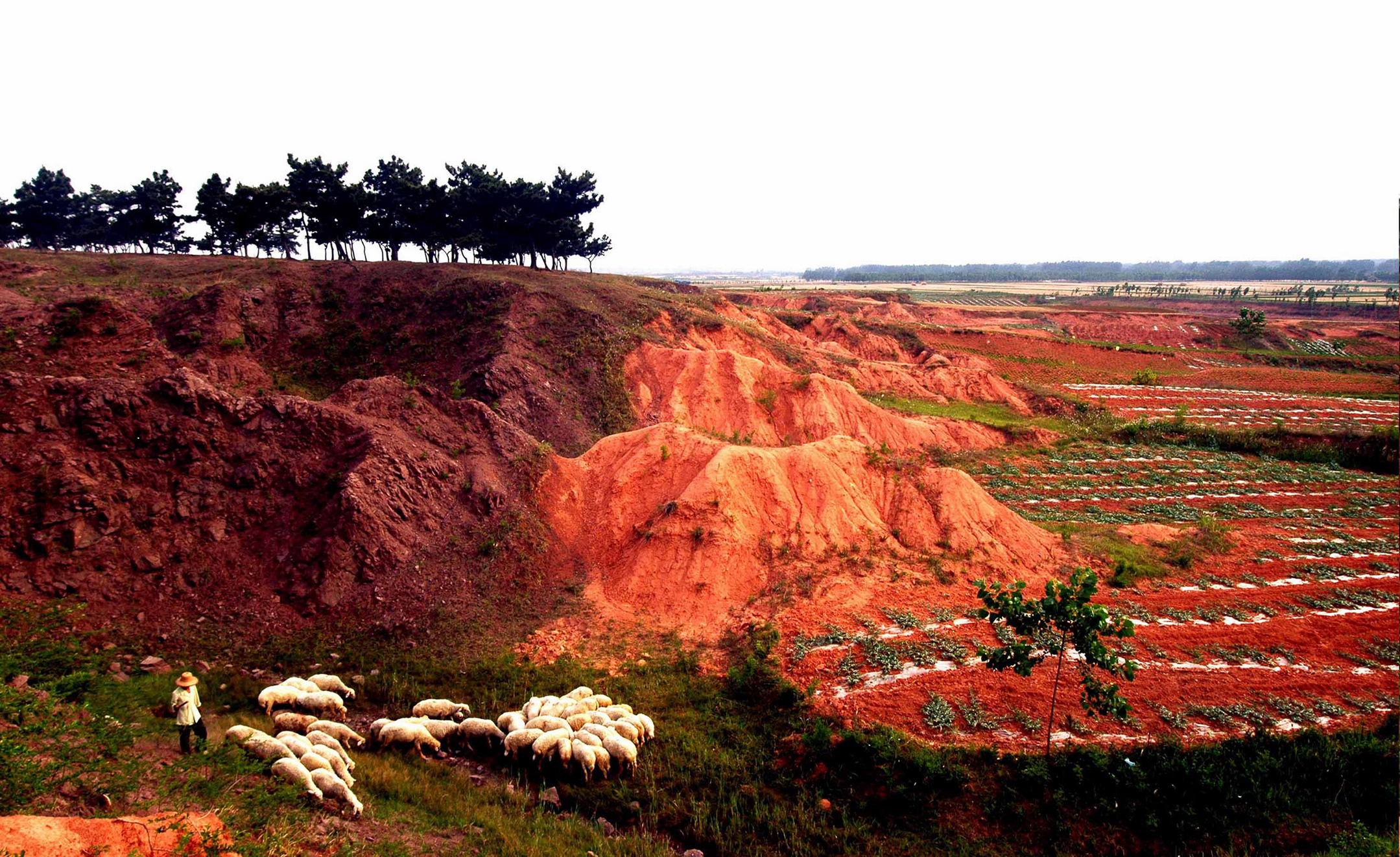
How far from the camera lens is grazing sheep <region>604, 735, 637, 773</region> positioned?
34.6 feet

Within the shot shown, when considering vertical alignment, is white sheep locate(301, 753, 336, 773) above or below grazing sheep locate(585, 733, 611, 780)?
above

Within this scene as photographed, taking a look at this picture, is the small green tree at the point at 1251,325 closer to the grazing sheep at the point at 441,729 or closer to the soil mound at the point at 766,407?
the soil mound at the point at 766,407

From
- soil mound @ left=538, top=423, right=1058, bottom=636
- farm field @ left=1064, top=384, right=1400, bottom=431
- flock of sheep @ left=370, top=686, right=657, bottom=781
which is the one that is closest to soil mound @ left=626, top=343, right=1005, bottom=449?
soil mound @ left=538, top=423, right=1058, bottom=636

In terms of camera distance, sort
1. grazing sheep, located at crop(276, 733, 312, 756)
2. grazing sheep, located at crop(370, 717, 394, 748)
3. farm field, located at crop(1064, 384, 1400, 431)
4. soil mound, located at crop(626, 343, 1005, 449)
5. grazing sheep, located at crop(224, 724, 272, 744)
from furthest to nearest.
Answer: farm field, located at crop(1064, 384, 1400, 431)
soil mound, located at crop(626, 343, 1005, 449)
grazing sheep, located at crop(370, 717, 394, 748)
grazing sheep, located at crop(276, 733, 312, 756)
grazing sheep, located at crop(224, 724, 272, 744)

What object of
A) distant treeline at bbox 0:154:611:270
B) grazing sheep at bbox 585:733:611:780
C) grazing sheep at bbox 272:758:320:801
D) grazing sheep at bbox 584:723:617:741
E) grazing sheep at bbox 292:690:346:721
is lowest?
grazing sheep at bbox 585:733:611:780

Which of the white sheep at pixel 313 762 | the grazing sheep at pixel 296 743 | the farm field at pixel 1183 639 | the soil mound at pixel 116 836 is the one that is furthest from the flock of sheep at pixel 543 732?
the farm field at pixel 1183 639

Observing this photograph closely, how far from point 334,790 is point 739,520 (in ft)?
37.1

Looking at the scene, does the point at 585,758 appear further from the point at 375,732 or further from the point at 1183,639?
the point at 1183,639

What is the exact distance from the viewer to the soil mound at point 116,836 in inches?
220

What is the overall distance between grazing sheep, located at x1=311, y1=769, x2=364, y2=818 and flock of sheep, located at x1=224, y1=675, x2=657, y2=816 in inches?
7.3

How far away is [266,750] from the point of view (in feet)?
30.5

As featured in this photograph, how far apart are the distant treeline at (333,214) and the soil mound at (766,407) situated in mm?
19174

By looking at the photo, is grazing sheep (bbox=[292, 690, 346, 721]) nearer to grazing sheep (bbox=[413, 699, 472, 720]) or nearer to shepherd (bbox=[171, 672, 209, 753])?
grazing sheep (bbox=[413, 699, 472, 720])

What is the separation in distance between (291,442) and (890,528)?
17733 millimetres
